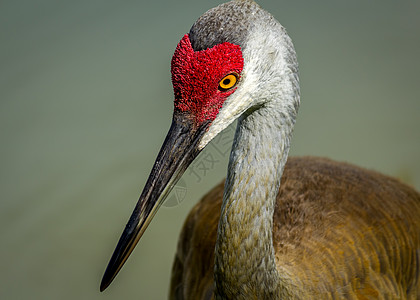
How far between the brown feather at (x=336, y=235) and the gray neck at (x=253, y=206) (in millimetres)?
131

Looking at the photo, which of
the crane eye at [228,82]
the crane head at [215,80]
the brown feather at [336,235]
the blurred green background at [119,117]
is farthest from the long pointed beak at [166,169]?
the blurred green background at [119,117]

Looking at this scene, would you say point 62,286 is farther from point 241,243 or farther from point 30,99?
point 241,243

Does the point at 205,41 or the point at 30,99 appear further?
the point at 30,99

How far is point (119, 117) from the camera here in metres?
3.46

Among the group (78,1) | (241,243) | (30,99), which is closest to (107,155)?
(30,99)

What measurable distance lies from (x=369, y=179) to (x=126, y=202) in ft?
5.25

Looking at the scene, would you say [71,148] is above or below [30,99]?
below

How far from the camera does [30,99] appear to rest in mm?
3447

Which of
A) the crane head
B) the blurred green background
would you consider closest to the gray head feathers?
the crane head

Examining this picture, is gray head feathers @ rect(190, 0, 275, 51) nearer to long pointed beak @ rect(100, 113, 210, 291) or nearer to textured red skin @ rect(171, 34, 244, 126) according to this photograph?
textured red skin @ rect(171, 34, 244, 126)

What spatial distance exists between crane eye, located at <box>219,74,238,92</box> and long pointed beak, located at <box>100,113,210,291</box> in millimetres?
108

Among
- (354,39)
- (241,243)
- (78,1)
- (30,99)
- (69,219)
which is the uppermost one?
(78,1)

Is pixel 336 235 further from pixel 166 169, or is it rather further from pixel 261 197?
pixel 166 169

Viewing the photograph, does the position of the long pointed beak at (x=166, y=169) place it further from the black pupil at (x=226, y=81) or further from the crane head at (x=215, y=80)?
the black pupil at (x=226, y=81)
